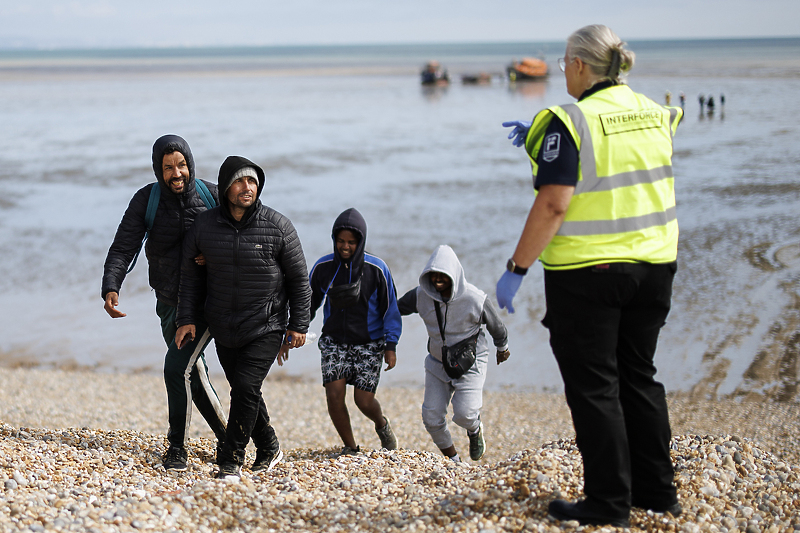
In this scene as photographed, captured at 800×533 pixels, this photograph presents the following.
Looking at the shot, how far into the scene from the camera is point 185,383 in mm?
4422

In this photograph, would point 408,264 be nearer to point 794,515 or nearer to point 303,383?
point 303,383

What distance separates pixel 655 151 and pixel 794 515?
1.99 meters

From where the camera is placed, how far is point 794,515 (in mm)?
3451

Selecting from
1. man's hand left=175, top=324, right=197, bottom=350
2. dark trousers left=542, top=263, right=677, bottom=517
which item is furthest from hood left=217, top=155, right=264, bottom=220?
dark trousers left=542, top=263, right=677, bottom=517

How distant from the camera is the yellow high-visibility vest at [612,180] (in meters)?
2.81

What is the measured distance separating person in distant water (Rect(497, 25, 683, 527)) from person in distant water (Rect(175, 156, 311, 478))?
1.65 metres

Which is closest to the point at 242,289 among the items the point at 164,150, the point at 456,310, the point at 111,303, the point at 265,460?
the point at 111,303

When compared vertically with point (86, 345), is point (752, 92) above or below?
above

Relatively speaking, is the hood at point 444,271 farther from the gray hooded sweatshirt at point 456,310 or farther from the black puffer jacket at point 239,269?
the black puffer jacket at point 239,269

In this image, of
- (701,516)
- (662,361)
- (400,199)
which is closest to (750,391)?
(662,361)

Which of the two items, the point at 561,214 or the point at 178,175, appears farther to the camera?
the point at 178,175

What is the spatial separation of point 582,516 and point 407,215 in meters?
11.6

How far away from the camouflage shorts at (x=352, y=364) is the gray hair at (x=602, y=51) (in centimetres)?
269

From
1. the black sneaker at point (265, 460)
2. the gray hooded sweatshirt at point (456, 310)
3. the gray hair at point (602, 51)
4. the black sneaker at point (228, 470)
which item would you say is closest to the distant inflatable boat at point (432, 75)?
the gray hooded sweatshirt at point (456, 310)
